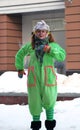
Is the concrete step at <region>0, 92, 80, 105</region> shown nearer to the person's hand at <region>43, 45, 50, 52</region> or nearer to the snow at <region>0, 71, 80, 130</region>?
the snow at <region>0, 71, 80, 130</region>

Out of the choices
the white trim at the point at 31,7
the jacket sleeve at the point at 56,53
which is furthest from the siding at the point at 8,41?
the jacket sleeve at the point at 56,53

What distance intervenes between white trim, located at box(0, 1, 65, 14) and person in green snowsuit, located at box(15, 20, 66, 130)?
10446 millimetres

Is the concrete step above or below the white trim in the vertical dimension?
below

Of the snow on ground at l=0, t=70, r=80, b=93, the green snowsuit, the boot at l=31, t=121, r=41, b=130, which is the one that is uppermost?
the green snowsuit

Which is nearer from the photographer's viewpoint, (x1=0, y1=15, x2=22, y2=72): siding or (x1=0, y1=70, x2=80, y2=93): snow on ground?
(x1=0, y1=70, x2=80, y2=93): snow on ground

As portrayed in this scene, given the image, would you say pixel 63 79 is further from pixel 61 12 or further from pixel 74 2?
pixel 61 12

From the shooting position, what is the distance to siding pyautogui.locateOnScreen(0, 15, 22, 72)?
1716cm

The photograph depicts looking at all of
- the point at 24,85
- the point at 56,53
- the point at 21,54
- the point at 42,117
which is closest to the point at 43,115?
the point at 42,117

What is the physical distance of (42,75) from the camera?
18.5 feet

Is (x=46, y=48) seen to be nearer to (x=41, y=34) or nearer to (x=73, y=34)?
(x=41, y=34)

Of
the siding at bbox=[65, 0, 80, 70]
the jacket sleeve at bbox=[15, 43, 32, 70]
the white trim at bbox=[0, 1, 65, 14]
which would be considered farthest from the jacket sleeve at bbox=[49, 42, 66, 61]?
the white trim at bbox=[0, 1, 65, 14]

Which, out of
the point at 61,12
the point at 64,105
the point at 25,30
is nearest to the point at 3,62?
the point at 25,30

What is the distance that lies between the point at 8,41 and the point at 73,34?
2.95 m

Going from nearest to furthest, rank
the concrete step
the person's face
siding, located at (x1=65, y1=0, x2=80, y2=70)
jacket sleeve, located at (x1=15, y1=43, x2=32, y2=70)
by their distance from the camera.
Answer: the person's face → jacket sleeve, located at (x1=15, y1=43, x2=32, y2=70) → the concrete step → siding, located at (x1=65, y1=0, x2=80, y2=70)
